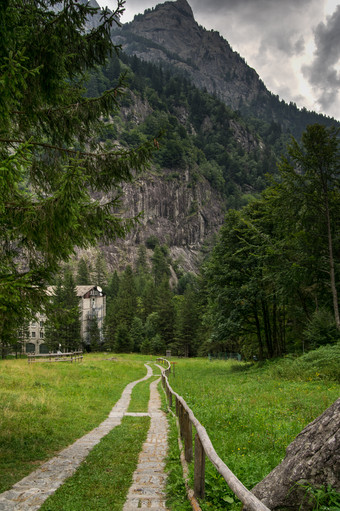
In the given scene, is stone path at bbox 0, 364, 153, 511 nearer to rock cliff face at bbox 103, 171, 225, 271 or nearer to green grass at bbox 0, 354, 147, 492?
green grass at bbox 0, 354, 147, 492

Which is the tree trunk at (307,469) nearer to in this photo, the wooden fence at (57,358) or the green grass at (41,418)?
the green grass at (41,418)

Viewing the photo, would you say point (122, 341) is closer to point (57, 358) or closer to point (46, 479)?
point (57, 358)

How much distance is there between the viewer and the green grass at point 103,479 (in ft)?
16.6

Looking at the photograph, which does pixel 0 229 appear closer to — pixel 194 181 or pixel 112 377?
pixel 112 377

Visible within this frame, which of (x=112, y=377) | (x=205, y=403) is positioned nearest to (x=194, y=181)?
(x=112, y=377)

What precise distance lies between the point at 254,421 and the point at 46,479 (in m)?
5.34

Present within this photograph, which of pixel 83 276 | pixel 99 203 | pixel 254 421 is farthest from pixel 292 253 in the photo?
pixel 83 276

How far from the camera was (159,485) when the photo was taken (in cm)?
580

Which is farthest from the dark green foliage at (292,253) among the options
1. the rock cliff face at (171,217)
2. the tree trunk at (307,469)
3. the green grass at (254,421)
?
the rock cliff face at (171,217)

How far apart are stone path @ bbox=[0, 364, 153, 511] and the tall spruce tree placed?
114 inches

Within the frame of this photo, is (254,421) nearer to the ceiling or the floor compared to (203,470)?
nearer to the floor

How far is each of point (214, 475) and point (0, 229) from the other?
20.9ft

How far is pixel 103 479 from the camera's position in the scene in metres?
6.13

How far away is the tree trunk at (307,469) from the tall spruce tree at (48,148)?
4.98m
